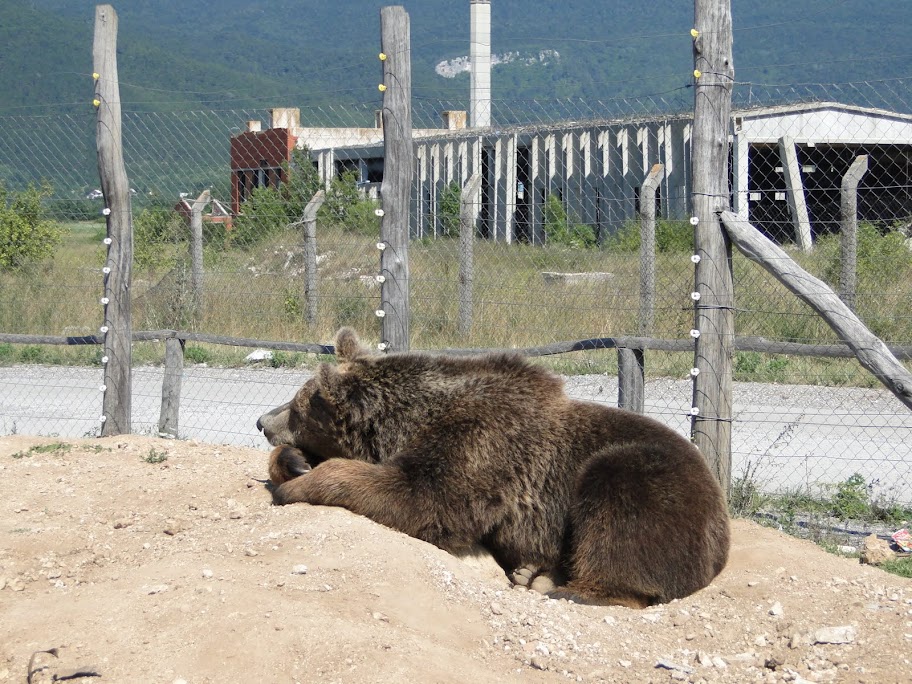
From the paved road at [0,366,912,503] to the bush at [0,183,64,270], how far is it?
2252 mm

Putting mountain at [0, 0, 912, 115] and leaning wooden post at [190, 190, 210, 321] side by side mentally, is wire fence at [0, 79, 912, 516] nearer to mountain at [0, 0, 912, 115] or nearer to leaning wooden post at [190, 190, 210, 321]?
leaning wooden post at [190, 190, 210, 321]

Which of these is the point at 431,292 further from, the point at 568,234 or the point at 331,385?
the point at 331,385

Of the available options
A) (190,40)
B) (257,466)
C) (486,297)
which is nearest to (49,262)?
(486,297)

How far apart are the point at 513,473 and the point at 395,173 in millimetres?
2993

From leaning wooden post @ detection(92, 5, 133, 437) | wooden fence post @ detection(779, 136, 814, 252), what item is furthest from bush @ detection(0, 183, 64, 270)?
wooden fence post @ detection(779, 136, 814, 252)

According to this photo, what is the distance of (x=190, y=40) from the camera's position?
18475 centimetres

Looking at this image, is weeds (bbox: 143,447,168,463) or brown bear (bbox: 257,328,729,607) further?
weeds (bbox: 143,447,168,463)

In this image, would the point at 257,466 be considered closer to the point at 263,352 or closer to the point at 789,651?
the point at 789,651

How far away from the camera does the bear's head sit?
600 centimetres

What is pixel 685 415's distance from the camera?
860cm

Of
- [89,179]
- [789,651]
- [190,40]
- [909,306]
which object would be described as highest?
[190,40]

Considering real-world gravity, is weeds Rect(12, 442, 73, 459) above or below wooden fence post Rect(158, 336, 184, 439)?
below

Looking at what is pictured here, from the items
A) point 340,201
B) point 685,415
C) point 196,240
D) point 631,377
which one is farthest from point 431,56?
point 631,377

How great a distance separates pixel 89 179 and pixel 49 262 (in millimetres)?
6288
